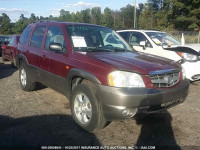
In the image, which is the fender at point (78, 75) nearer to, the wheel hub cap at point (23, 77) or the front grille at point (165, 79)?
the front grille at point (165, 79)

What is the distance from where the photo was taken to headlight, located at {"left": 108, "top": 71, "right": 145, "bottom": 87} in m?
3.05

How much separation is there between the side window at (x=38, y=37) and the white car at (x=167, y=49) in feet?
9.77

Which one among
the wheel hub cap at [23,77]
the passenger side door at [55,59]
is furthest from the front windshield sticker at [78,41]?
the wheel hub cap at [23,77]

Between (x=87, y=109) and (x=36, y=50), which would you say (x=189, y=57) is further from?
→ (x=36, y=50)

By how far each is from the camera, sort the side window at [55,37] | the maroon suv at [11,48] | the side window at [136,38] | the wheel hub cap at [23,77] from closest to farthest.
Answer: the side window at [55,37] < the wheel hub cap at [23,77] < the side window at [136,38] < the maroon suv at [11,48]

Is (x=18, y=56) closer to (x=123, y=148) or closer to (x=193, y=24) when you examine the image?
(x=123, y=148)

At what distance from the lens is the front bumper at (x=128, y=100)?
2984mm

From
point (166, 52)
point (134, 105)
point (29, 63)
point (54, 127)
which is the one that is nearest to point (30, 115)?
point (54, 127)

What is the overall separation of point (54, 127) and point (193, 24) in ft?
126

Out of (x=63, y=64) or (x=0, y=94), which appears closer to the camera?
(x=63, y=64)

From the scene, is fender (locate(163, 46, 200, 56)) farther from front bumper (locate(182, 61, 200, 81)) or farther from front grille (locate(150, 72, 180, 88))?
front grille (locate(150, 72, 180, 88))

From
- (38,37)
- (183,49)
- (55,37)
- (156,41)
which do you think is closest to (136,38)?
(156,41)

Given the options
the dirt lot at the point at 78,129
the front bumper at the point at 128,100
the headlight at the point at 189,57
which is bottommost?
the dirt lot at the point at 78,129

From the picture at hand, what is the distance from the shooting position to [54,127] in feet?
12.0
